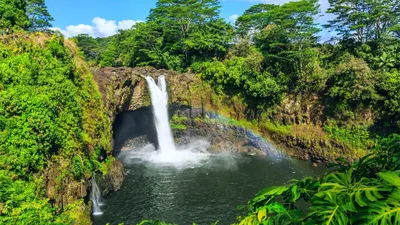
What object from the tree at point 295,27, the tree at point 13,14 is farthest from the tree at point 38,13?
the tree at point 295,27

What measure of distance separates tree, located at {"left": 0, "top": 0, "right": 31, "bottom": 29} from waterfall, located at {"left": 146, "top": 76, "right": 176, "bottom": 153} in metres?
10.8

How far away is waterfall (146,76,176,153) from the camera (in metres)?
26.1

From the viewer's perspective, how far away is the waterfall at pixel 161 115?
1028 inches

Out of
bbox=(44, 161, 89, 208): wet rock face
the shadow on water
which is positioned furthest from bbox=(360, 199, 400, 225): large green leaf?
the shadow on water

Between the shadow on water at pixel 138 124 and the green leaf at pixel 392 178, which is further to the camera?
the shadow on water at pixel 138 124

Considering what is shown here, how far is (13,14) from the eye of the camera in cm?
2097

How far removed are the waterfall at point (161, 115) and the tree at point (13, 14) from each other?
1085 cm

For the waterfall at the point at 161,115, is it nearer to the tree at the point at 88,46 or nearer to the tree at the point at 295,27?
the tree at the point at 295,27

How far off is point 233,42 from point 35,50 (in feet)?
73.3

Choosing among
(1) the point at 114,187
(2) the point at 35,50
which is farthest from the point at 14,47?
(1) the point at 114,187

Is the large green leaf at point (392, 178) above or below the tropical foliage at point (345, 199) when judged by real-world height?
above

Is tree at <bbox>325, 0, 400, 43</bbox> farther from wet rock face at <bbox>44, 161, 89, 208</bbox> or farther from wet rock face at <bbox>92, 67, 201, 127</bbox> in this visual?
wet rock face at <bbox>44, 161, 89, 208</bbox>

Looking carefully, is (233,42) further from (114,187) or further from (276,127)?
(114,187)

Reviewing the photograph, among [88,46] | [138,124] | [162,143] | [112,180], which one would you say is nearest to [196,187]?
[112,180]
